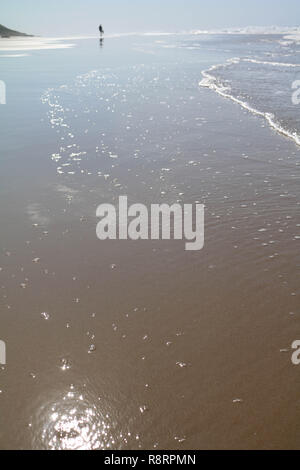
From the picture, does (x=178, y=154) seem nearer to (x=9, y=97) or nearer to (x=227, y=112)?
(x=227, y=112)

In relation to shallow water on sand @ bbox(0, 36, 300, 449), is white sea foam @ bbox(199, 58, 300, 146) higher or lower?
higher

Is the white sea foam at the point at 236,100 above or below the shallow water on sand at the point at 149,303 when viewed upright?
above

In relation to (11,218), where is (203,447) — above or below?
below

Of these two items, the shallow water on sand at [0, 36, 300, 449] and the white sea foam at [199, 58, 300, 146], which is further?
the white sea foam at [199, 58, 300, 146]

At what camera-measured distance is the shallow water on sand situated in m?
3.39

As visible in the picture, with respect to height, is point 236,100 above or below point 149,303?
above

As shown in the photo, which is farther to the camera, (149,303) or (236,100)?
(236,100)

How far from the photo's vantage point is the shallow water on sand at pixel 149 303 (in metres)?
3.39

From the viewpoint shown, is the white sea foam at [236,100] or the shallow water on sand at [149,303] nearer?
the shallow water on sand at [149,303]

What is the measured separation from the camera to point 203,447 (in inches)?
126

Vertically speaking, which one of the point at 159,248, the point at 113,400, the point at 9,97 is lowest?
the point at 113,400

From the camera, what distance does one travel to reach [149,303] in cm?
468
